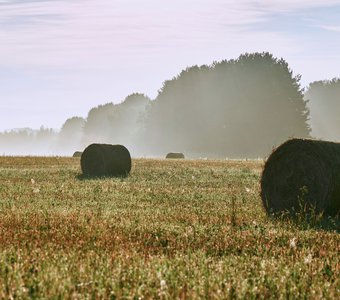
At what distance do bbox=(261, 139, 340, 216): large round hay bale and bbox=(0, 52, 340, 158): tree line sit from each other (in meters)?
51.9

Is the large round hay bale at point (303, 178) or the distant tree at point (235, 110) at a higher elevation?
the distant tree at point (235, 110)

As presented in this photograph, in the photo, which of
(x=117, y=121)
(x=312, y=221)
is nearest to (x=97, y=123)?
(x=117, y=121)

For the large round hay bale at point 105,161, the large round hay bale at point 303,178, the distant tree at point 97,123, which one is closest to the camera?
the large round hay bale at point 303,178

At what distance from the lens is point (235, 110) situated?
3371 inches

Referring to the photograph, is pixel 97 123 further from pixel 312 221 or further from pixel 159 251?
pixel 159 251

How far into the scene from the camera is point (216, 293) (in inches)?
245

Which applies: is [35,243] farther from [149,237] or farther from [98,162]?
[98,162]

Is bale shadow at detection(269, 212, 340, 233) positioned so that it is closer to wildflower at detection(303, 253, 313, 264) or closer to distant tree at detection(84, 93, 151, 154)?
wildflower at detection(303, 253, 313, 264)

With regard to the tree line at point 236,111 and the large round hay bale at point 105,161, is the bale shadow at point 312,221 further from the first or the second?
the tree line at point 236,111

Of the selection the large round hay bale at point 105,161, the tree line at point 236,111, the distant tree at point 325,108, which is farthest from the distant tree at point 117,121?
the large round hay bale at point 105,161

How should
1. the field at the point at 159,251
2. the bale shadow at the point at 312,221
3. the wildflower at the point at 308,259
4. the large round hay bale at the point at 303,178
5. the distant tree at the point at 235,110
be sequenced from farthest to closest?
the distant tree at the point at 235,110, the large round hay bale at the point at 303,178, the bale shadow at the point at 312,221, the wildflower at the point at 308,259, the field at the point at 159,251

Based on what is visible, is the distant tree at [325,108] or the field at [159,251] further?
the distant tree at [325,108]

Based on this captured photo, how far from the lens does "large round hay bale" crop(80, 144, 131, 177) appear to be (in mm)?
26828

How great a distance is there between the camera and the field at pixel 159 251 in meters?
6.33
